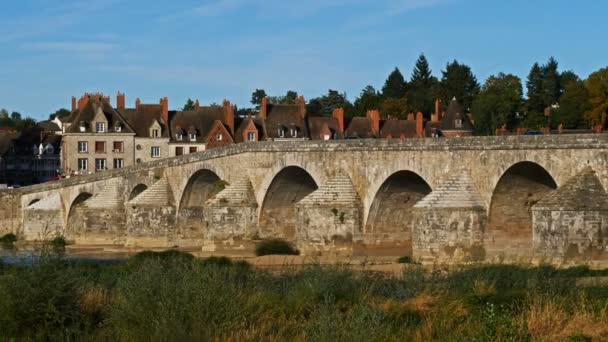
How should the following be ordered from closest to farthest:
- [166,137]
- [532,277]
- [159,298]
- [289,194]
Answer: [159,298], [532,277], [289,194], [166,137]

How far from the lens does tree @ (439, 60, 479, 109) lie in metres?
102

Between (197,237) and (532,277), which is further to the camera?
(197,237)

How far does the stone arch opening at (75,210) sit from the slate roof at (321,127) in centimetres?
1938

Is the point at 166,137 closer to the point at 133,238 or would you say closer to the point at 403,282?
the point at 133,238

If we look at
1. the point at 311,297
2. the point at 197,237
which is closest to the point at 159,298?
the point at 311,297

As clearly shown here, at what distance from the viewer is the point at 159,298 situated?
1966cm

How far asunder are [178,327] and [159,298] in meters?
2.23

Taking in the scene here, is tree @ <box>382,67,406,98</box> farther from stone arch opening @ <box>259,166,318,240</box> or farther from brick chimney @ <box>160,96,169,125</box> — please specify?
stone arch opening @ <box>259,166,318,240</box>

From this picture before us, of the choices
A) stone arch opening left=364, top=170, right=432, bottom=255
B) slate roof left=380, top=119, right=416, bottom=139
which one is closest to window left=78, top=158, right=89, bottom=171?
slate roof left=380, top=119, right=416, bottom=139

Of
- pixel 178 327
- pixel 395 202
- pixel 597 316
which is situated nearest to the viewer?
pixel 178 327

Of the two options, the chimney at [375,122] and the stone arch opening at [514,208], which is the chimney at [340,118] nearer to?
the chimney at [375,122]

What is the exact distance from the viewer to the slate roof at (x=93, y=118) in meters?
77.2

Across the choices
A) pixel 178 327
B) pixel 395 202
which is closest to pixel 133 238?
pixel 395 202

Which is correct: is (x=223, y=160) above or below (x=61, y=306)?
above
